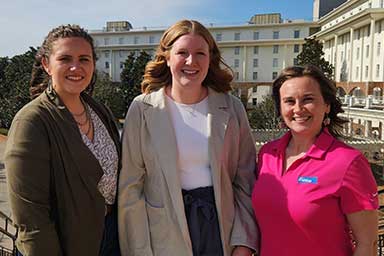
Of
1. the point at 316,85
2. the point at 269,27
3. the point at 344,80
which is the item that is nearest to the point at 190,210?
the point at 316,85

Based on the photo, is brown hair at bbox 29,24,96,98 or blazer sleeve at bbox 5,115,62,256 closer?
blazer sleeve at bbox 5,115,62,256

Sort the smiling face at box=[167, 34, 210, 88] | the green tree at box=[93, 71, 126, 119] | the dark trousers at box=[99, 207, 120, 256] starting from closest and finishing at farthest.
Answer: the smiling face at box=[167, 34, 210, 88] → the dark trousers at box=[99, 207, 120, 256] → the green tree at box=[93, 71, 126, 119]

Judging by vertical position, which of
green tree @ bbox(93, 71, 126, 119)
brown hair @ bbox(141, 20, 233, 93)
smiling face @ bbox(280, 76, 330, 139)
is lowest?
green tree @ bbox(93, 71, 126, 119)

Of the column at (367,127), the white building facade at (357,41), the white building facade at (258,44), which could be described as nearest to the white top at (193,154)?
the column at (367,127)

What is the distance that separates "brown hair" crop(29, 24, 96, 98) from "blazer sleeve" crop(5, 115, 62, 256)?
0.45 m

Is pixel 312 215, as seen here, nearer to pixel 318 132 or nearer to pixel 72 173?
pixel 318 132

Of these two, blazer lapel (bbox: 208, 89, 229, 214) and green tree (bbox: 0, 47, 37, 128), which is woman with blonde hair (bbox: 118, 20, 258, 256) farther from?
green tree (bbox: 0, 47, 37, 128)

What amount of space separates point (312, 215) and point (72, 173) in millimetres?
1326

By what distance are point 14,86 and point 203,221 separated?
35.6 metres

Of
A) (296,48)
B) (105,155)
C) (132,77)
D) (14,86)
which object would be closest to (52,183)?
(105,155)

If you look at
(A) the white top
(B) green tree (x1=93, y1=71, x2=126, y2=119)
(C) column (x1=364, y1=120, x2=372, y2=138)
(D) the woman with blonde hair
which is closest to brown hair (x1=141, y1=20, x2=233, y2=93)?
(D) the woman with blonde hair

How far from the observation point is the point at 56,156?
2090 millimetres

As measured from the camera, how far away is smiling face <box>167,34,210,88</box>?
93.3 inches

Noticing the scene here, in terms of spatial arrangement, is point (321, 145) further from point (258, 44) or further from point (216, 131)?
point (258, 44)
